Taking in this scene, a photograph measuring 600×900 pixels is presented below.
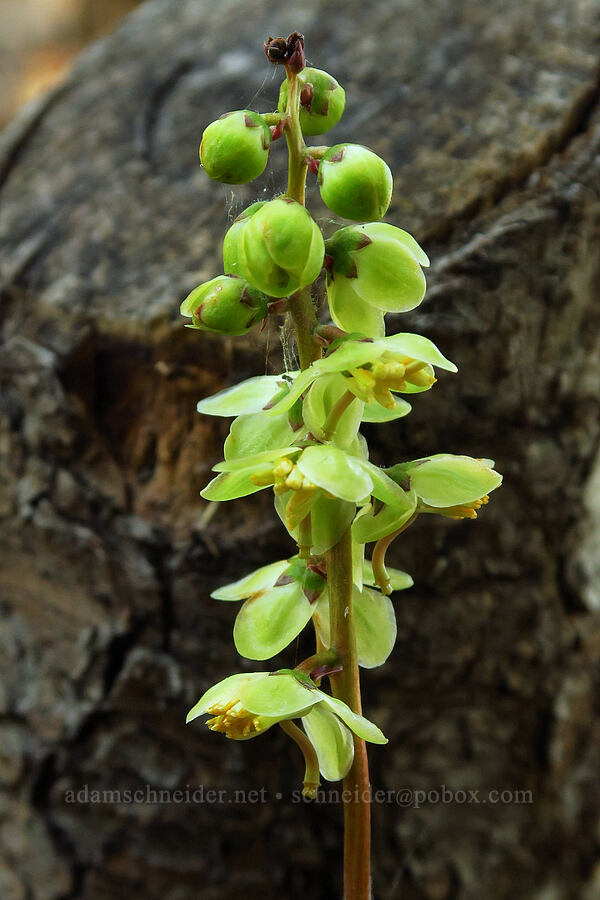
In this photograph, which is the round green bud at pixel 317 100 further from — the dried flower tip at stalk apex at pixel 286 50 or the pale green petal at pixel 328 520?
the pale green petal at pixel 328 520

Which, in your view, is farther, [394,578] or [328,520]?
[394,578]

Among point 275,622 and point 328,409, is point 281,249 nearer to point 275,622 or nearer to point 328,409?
point 328,409

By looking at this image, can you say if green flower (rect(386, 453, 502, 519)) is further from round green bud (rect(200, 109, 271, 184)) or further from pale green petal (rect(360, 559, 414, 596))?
round green bud (rect(200, 109, 271, 184))

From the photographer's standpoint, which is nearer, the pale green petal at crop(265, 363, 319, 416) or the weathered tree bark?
the pale green petal at crop(265, 363, 319, 416)

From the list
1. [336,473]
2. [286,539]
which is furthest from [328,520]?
[286,539]

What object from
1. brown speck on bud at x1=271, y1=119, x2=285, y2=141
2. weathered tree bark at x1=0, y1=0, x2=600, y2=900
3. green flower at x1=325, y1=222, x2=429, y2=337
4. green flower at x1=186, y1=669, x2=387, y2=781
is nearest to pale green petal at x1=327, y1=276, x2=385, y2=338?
green flower at x1=325, y1=222, x2=429, y2=337

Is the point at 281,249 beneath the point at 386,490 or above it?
above

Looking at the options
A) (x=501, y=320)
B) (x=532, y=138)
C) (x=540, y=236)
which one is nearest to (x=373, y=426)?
(x=501, y=320)

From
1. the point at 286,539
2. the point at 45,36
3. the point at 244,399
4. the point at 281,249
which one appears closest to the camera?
the point at 281,249
